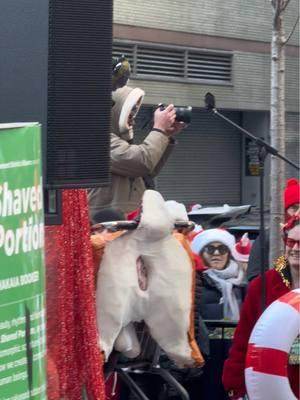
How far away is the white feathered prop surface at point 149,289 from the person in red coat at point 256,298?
309 mm

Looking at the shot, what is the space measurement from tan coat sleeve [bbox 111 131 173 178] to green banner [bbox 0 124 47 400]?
2.21 metres

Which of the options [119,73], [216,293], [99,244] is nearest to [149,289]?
[99,244]

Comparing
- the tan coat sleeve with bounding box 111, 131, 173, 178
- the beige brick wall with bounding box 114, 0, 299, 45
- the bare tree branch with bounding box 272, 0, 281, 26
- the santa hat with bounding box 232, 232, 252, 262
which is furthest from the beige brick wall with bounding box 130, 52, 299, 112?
the tan coat sleeve with bounding box 111, 131, 173, 178

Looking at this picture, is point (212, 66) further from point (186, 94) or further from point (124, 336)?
point (124, 336)

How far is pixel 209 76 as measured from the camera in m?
22.4

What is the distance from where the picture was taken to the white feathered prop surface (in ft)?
13.6

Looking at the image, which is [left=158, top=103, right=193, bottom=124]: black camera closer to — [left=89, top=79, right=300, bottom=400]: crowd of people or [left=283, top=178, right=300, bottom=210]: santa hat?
[left=89, top=79, right=300, bottom=400]: crowd of people

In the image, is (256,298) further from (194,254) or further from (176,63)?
(176,63)

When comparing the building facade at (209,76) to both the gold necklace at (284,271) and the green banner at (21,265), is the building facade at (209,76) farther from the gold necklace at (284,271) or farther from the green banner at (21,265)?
the green banner at (21,265)

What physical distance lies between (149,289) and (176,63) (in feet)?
58.2

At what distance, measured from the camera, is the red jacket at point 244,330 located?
4.69m

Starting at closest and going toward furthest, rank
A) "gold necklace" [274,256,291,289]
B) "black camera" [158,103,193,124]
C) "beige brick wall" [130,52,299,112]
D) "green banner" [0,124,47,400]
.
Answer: "green banner" [0,124,47,400] < "gold necklace" [274,256,291,289] < "black camera" [158,103,193,124] < "beige brick wall" [130,52,299,112]

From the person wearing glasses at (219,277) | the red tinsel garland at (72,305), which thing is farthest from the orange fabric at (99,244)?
the person wearing glasses at (219,277)

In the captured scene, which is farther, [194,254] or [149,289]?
[194,254]
